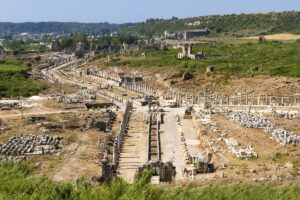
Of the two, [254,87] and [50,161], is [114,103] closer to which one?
[254,87]

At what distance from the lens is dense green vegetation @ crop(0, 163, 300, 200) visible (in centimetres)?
2112

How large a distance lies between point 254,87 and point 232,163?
3370 cm

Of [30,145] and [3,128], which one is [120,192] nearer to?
[30,145]

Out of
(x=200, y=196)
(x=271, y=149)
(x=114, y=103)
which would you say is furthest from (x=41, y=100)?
(x=200, y=196)

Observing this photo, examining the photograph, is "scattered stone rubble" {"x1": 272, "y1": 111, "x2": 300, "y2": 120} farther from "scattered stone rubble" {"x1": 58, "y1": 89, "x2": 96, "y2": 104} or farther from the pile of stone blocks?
"scattered stone rubble" {"x1": 58, "y1": 89, "x2": 96, "y2": 104}

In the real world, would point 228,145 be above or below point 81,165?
above

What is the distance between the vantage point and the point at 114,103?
62875 mm

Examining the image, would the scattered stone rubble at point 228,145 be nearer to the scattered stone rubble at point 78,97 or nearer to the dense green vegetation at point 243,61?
the scattered stone rubble at point 78,97

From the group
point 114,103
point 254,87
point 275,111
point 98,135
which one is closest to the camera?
point 98,135

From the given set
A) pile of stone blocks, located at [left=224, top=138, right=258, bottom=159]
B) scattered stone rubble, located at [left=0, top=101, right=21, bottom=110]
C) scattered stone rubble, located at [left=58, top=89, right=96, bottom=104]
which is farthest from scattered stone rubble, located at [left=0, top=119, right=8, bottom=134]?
pile of stone blocks, located at [left=224, top=138, right=258, bottom=159]

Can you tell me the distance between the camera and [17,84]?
8100 centimetres

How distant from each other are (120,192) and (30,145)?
21.7 meters

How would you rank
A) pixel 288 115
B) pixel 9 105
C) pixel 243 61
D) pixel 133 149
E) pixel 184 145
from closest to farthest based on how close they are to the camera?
pixel 133 149 < pixel 184 145 < pixel 288 115 < pixel 9 105 < pixel 243 61

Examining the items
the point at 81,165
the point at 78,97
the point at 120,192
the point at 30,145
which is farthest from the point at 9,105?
the point at 120,192
